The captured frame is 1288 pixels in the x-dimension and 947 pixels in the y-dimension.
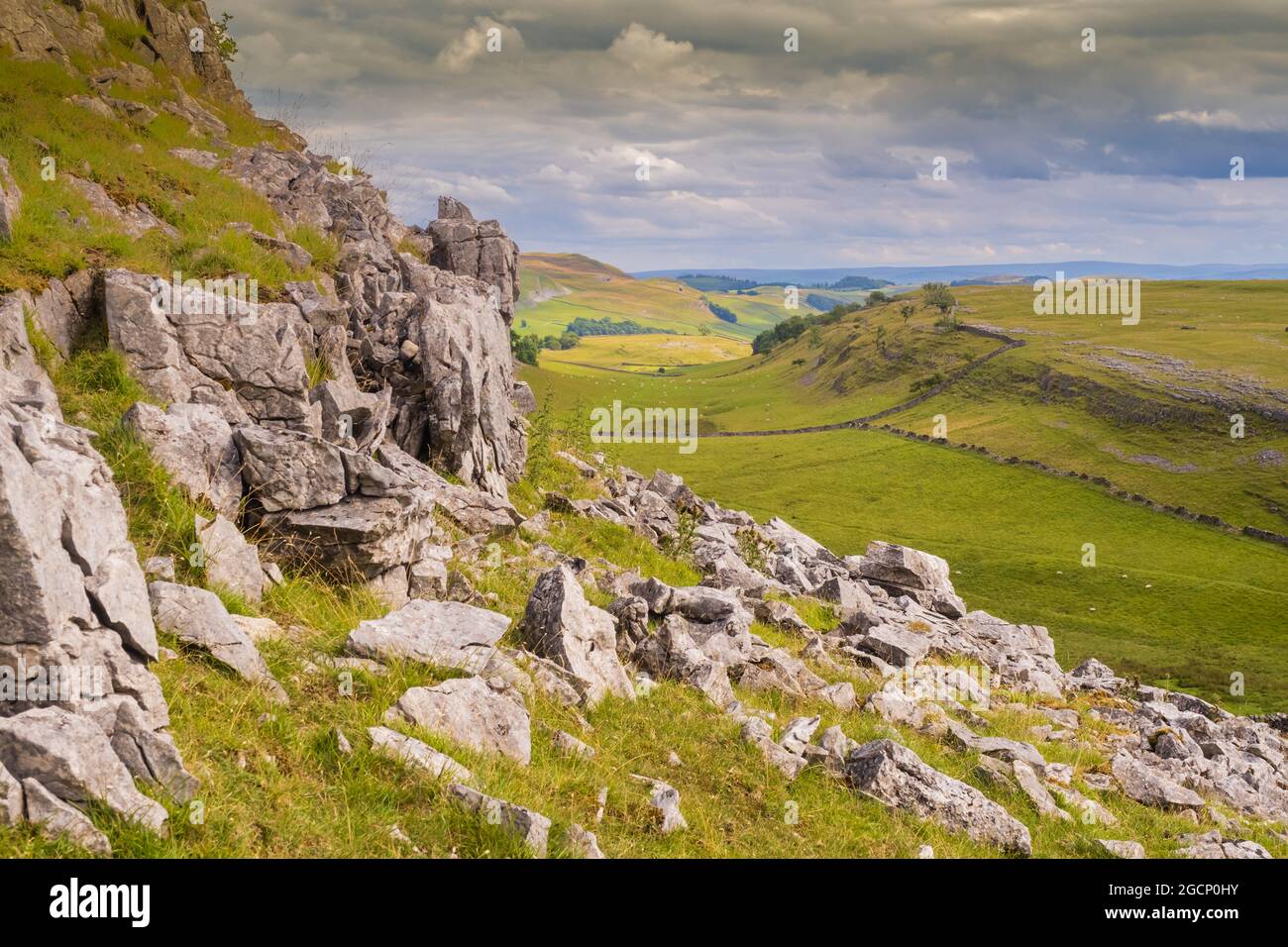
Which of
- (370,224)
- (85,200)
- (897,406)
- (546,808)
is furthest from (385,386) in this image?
(897,406)

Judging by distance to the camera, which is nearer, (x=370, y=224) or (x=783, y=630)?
(x=783, y=630)

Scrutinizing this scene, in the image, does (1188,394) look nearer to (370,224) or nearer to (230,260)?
(370,224)

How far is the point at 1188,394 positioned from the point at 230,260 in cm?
13352

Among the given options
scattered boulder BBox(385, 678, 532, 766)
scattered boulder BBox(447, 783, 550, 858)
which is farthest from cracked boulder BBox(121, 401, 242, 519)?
scattered boulder BBox(447, 783, 550, 858)

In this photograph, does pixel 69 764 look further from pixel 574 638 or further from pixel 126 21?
pixel 126 21

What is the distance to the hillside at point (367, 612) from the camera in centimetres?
835

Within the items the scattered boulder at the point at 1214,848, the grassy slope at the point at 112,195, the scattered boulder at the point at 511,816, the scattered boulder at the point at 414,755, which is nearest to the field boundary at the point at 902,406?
the grassy slope at the point at 112,195

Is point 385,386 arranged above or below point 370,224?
below

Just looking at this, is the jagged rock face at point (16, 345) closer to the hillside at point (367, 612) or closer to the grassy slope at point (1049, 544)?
the hillside at point (367, 612)

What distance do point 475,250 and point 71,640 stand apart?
35576 millimetres

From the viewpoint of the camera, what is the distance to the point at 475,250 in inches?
1634

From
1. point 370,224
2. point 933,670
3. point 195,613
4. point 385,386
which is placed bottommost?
point 933,670

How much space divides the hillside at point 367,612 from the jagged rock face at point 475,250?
1.90m

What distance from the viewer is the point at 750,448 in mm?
138375
